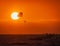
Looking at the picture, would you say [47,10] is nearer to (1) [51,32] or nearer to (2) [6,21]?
(1) [51,32]

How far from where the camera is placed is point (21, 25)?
1.28 metres

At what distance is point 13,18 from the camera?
4.22 ft

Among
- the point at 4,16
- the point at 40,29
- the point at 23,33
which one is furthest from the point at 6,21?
the point at 40,29

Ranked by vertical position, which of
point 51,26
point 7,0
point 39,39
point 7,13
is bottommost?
point 39,39

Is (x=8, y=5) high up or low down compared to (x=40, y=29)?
up

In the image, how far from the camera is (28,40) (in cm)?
123

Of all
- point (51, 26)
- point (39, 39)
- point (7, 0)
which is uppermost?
point (7, 0)

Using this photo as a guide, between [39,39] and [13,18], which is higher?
[13,18]

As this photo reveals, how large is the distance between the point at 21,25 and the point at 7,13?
16cm

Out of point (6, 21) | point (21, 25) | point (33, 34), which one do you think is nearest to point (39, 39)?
point (33, 34)

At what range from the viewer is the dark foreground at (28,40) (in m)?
1.23

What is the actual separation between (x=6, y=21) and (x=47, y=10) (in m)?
0.38

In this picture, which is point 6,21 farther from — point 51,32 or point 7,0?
point 51,32

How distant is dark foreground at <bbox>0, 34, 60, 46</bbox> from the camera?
48.3 inches
